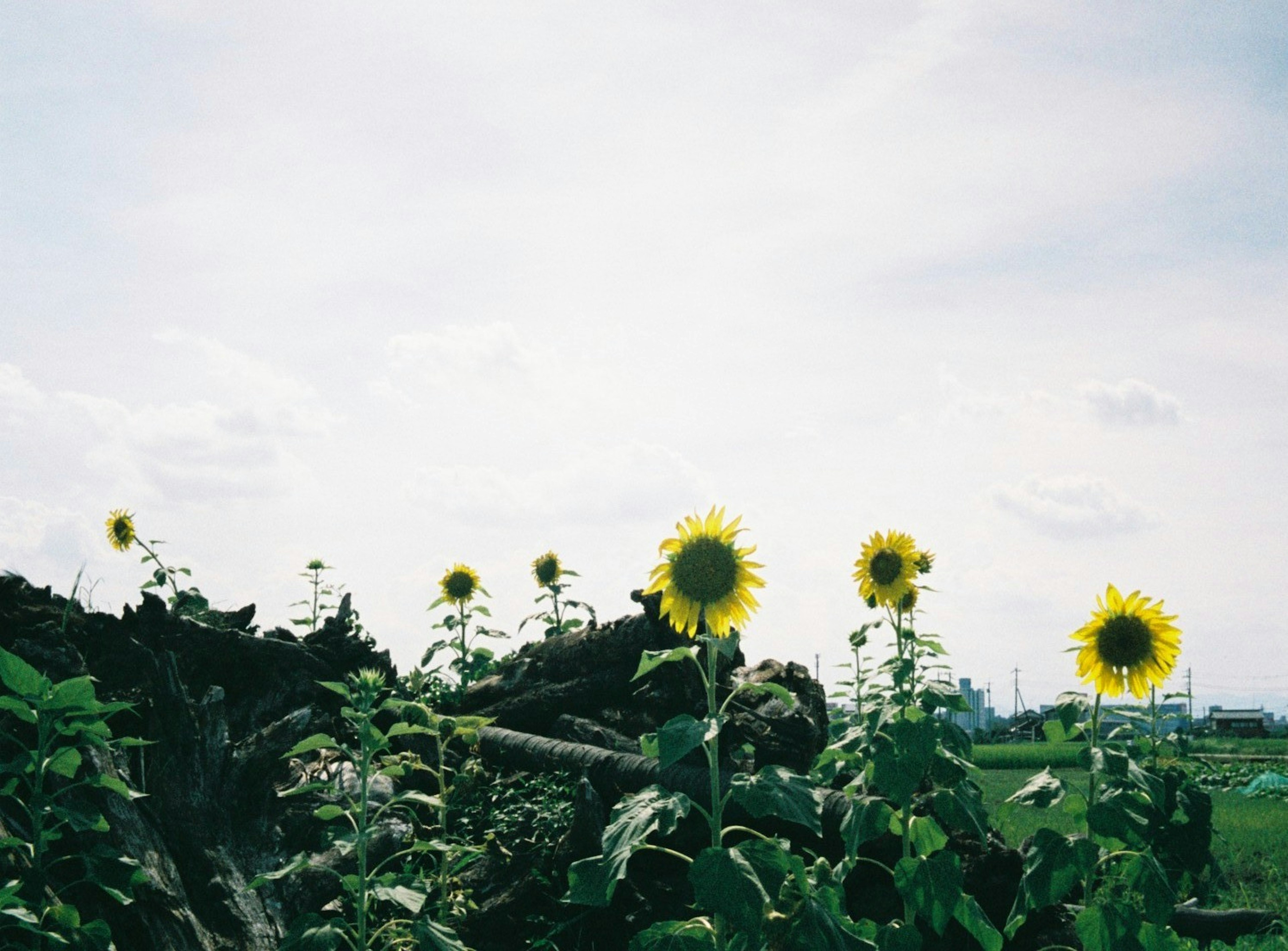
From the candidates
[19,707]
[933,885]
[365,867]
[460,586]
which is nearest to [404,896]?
[365,867]

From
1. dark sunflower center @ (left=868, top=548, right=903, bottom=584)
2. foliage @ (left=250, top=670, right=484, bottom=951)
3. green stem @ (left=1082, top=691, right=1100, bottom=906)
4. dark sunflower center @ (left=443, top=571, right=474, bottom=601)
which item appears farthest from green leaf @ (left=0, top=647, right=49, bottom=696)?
dark sunflower center @ (left=443, top=571, right=474, bottom=601)

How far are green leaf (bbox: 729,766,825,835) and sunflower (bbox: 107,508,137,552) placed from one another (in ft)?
29.1

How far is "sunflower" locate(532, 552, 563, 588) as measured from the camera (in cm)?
985

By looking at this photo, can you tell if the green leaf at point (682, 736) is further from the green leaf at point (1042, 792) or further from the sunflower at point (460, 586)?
the sunflower at point (460, 586)

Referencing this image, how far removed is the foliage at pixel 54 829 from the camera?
11.5 feet

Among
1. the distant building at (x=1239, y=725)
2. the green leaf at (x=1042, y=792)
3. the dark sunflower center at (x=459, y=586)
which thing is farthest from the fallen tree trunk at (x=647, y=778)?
the distant building at (x=1239, y=725)

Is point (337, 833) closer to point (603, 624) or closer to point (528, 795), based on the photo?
point (528, 795)

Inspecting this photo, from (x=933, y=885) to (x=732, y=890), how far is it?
1.49 m

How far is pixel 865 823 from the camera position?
4566 mm

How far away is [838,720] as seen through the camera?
5402 mm

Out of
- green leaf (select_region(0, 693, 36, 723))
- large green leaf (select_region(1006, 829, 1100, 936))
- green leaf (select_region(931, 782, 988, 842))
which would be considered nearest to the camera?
green leaf (select_region(0, 693, 36, 723))

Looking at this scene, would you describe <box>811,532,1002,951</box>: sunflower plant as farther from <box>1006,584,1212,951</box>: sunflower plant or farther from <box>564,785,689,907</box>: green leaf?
<box>564,785,689,907</box>: green leaf

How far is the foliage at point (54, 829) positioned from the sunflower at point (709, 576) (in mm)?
2065

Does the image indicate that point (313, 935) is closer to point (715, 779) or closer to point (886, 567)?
point (715, 779)
